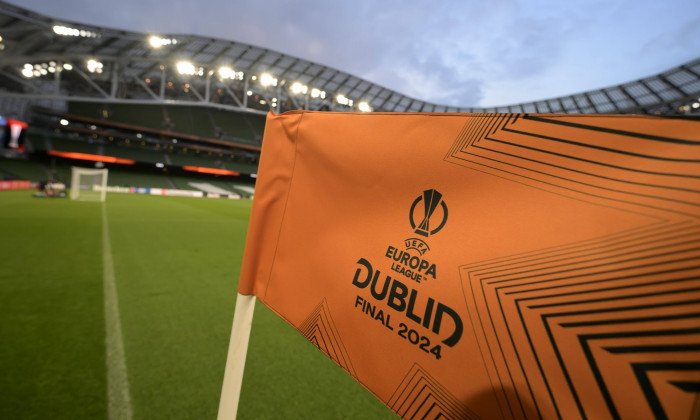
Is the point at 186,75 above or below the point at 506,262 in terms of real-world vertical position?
above

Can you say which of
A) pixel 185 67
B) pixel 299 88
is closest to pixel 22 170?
pixel 185 67

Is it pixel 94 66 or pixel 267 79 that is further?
pixel 267 79

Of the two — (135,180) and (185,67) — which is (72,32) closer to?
(185,67)

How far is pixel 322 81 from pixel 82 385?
36.3m

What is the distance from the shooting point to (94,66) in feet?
85.8

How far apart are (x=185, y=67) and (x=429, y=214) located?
111 feet

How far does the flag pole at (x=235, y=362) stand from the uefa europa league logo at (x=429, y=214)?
0.94 meters

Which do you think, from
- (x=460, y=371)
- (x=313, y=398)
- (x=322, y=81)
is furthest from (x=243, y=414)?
(x=322, y=81)

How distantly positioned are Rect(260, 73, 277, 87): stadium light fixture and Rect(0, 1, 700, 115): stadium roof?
0.11 m

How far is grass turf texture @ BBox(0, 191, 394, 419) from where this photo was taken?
2.42m

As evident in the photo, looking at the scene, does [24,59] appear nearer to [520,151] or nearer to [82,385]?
[82,385]

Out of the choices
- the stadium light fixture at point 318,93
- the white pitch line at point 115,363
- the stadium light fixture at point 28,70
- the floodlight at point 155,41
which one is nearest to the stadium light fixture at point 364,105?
the stadium light fixture at point 318,93

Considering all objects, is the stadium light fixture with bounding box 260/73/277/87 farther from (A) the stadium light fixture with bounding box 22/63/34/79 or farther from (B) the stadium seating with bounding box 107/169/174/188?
(A) the stadium light fixture with bounding box 22/63/34/79

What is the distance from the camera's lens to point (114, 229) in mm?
9531
